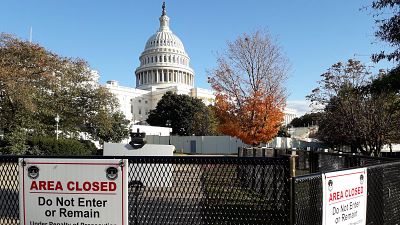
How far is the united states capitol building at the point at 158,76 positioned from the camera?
14288 centimetres

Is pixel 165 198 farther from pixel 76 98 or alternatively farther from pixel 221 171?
pixel 76 98

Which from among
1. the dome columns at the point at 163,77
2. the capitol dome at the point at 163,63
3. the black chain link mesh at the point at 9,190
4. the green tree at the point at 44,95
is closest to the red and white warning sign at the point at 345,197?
the black chain link mesh at the point at 9,190

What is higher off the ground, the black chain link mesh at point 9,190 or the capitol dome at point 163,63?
the capitol dome at point 163,63

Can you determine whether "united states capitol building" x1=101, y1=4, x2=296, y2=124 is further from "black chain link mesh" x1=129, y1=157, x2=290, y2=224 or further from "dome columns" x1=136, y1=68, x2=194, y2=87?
"black chain link mesh" x1=129, y1=157, x2=290, y2=224

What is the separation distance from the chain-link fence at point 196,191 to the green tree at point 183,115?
302 feet

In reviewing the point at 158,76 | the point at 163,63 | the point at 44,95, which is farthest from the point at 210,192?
the point at 158,76

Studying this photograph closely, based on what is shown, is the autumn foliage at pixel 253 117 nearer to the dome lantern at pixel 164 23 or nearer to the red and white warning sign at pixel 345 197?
the red and white warning sign at pixel 345 197

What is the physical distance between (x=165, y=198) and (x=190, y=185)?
0.94ft

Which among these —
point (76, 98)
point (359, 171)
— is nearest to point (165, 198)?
point (359, 171)

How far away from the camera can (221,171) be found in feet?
13.9

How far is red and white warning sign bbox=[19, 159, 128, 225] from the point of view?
3842 millimetres

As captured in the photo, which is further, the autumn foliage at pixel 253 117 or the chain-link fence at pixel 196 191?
the autumn foliage at pixel 253 117

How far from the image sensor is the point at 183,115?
103938 mm

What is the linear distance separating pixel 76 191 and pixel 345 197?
8.48ft
